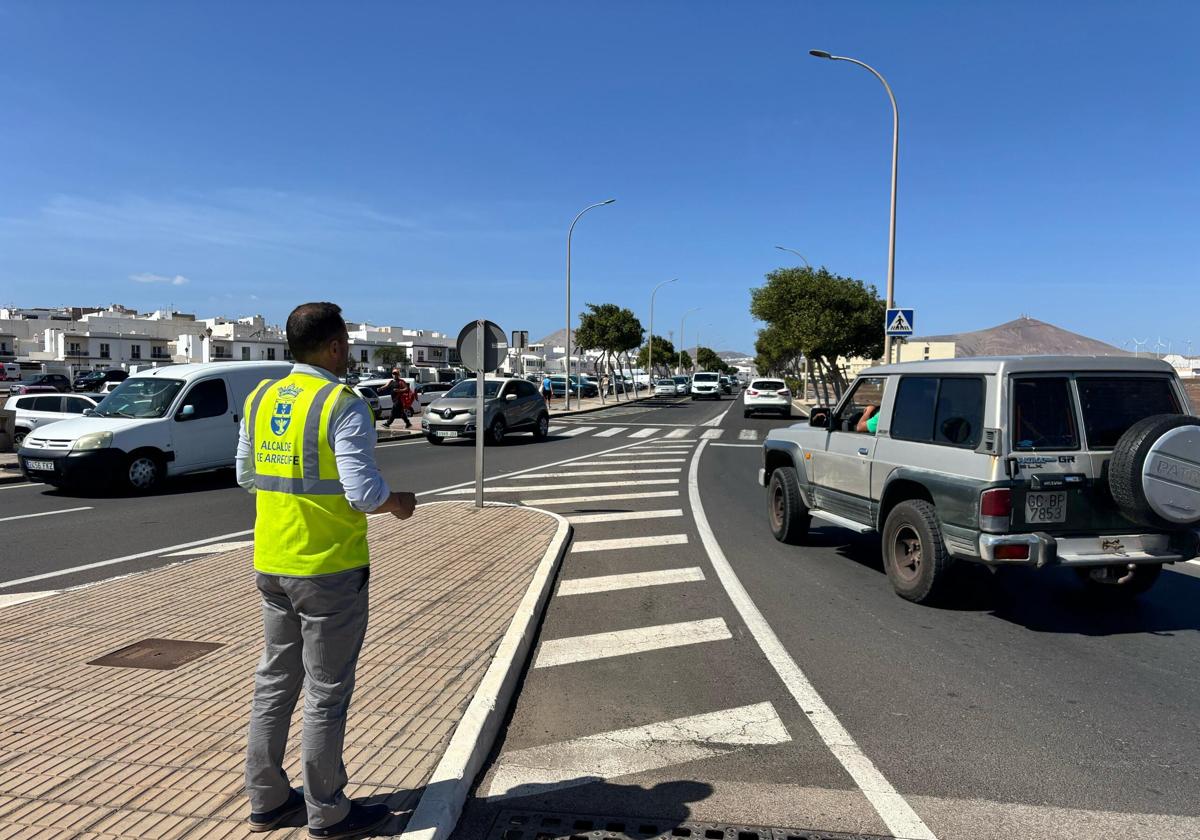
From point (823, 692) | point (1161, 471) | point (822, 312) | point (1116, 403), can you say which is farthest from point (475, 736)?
point (822, 312)

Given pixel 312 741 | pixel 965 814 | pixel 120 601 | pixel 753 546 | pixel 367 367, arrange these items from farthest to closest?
pixel 367 367 → pixel 753 546 → pixel 120 601 → pixel 965 814 → pixel 312 741

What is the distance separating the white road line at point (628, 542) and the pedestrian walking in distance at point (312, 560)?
238 inches

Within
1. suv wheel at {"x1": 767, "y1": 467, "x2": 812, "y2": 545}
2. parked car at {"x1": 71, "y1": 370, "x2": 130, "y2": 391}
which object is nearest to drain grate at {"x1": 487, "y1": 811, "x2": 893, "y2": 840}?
suv wheel at {"x1": 767, "y1": 467, "x2": 812, "y2": 545}

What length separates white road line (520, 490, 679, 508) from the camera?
41.3 feet

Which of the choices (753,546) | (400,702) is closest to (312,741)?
(400,702)

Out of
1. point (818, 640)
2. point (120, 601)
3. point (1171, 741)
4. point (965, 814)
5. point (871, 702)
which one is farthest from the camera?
point (120, 601)

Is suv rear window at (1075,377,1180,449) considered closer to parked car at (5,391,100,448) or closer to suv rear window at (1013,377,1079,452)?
suv rear window at (1013,377,1079,452)

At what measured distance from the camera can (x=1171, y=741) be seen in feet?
14.0

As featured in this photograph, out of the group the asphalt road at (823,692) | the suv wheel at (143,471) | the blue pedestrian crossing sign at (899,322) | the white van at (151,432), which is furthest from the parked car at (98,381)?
the asphalt road at (823,692)

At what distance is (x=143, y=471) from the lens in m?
13.1

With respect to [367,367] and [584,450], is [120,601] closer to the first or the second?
[584,450]

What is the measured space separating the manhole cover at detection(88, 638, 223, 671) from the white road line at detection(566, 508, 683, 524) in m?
5.98

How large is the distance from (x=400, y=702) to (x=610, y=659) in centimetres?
163

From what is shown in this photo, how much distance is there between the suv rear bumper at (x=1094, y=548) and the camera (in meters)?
5.82
